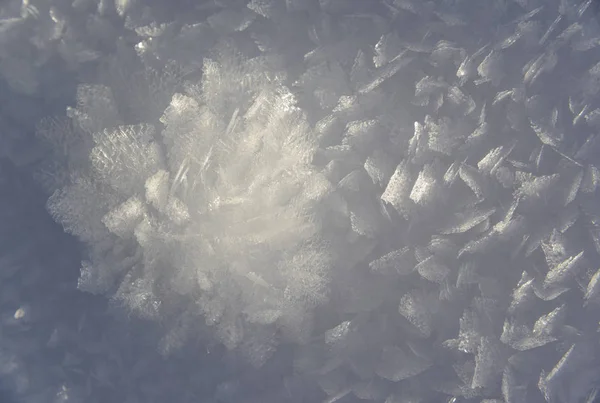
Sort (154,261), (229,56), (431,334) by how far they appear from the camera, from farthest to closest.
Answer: (229,56), (154,261), (431,334)

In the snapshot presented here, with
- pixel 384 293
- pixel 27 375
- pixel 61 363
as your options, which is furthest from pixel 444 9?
pixel 27 375

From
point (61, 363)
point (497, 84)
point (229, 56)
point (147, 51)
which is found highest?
point (147, 51)

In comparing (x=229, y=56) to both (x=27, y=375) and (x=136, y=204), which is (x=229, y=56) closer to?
(x=136, y=204)

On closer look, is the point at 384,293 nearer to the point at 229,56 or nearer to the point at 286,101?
the point at 286,101

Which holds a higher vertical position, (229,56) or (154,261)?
(229,56)

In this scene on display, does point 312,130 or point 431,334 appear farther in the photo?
point 312,130

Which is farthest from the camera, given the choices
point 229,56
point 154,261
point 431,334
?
point 229,56
